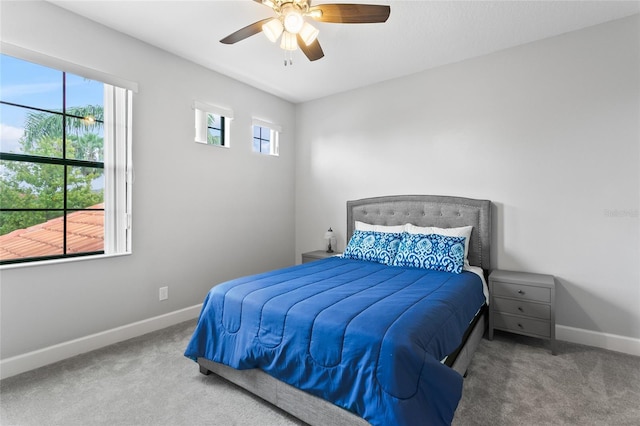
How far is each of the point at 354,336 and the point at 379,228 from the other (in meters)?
2.19

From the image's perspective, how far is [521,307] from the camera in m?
2.70

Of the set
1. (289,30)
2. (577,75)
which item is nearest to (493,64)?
(577,75)

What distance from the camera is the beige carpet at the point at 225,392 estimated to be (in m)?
1.80

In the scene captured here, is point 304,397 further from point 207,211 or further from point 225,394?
point 207,211

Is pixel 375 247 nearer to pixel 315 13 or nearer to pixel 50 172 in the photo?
pixel 315 13

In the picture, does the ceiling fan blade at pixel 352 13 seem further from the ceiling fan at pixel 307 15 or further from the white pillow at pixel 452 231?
the white pillow at pixel 452 231

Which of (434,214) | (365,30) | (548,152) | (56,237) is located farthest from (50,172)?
(548,152)

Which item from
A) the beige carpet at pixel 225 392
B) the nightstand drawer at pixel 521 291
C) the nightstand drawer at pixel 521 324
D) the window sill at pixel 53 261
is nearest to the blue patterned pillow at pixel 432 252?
the nightstand drawer at pixel 521 291

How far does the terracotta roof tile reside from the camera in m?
2.35

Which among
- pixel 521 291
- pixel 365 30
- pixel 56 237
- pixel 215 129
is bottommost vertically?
pixel 521 291

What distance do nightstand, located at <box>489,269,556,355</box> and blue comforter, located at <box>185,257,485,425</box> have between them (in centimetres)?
38

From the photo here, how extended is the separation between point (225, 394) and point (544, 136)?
3426mm

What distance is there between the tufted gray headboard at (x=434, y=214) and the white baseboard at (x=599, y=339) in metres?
0.83

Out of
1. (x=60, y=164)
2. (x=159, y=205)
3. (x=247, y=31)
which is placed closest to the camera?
(x=247, y=31)
